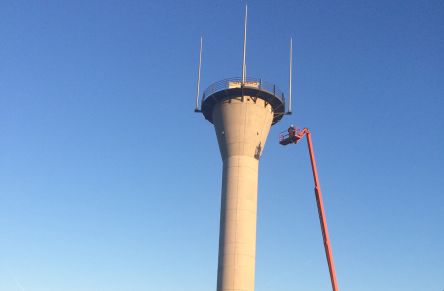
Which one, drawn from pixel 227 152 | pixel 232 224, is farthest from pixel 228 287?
pixel 227 152

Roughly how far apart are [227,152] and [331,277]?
1421 cm

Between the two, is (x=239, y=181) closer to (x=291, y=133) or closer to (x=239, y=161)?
(x=239, y=161)

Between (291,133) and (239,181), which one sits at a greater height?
(291,133)

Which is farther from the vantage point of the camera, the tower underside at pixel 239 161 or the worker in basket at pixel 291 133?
the worker in basket at pixel 291 133

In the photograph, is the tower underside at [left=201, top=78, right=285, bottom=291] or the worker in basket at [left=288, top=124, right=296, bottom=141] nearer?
the tower underside at [left=201, top=78, right=285, bottom=291]

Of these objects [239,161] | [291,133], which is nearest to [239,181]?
[239,161]

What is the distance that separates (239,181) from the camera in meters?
45.4

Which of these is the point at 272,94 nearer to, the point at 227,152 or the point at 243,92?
the point at 243,92

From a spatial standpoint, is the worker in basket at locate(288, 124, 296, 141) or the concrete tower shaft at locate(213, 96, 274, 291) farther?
the worker in basket at locate(288, 124, 296, 141)

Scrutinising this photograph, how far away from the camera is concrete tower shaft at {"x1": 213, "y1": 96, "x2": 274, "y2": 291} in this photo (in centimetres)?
4303

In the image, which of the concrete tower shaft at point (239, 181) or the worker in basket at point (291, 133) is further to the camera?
the worker in basket at point (291, 133)

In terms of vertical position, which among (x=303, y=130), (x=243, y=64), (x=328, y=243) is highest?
(x=243, y=64)

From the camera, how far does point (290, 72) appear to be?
51.9 metres

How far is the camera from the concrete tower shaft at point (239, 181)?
4303cm
